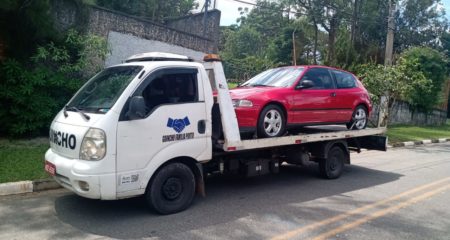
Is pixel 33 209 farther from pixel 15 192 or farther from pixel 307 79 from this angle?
pixel 307 79

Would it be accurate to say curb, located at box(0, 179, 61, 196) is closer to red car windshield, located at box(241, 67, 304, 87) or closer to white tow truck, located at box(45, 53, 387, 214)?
white tow truck, located at box(45, 53, 387, 214)

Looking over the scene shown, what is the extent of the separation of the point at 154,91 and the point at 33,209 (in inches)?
93.4

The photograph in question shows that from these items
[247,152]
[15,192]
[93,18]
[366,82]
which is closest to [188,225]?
[247,152]

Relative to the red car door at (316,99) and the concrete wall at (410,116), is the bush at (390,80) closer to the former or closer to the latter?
the concrete wall at (410,116)

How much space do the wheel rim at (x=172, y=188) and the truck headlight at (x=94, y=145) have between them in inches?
40.9

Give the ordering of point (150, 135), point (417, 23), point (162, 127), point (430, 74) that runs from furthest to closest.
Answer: point (417, 23), point (430, 74), point (162, 127), point (150, 135)

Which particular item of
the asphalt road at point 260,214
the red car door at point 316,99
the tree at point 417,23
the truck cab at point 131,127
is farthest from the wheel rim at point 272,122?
the tree at point 417,23

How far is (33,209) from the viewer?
5711 millimetres

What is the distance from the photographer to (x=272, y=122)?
23.5 feet

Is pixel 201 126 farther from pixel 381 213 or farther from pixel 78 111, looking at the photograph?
pixel 381 213

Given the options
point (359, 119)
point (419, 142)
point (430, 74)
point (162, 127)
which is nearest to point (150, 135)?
point (162, 127)

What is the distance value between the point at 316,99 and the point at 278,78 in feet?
2.74

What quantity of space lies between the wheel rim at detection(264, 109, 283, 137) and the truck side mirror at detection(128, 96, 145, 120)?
2.57 metres

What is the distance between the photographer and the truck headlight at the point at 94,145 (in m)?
5.00
